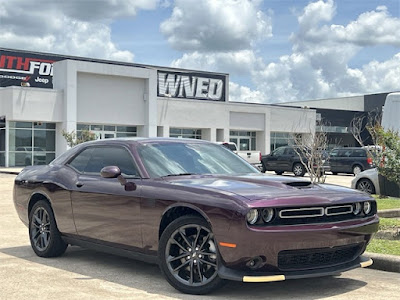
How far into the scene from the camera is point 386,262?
709 centimetres

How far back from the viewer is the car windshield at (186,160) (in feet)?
21.6

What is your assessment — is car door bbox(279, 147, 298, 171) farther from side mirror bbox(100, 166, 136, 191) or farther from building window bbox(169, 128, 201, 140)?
side mirror bbox(100, 166, 136, 191)

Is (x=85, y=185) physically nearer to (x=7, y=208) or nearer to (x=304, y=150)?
(x=7, y=208)

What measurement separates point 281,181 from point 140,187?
4.86 feet

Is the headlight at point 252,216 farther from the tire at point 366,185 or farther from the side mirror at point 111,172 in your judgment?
the tire at point 366,185

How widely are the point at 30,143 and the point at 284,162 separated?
1683cm

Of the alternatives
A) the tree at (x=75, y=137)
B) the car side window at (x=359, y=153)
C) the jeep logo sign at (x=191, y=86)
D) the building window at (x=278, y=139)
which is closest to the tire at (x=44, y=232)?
the car side window at (x=359, y=153)

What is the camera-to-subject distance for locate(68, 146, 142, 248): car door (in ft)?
20.8

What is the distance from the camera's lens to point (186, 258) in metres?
5.76

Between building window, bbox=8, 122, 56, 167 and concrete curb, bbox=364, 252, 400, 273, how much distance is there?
110 feet

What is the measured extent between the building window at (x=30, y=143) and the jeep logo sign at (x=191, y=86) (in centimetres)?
1084

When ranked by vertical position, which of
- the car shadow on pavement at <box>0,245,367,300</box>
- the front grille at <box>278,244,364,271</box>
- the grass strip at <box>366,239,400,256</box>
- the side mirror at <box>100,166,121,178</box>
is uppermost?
the side mirror at <box>100,166,121,178</box>

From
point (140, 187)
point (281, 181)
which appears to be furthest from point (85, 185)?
point (281, 181)

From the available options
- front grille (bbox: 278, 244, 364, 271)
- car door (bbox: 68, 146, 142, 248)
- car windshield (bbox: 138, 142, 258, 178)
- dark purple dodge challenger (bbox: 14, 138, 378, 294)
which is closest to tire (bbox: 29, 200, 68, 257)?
dark purple dodge challenger (bbox: 14, 138, 378, 294)
